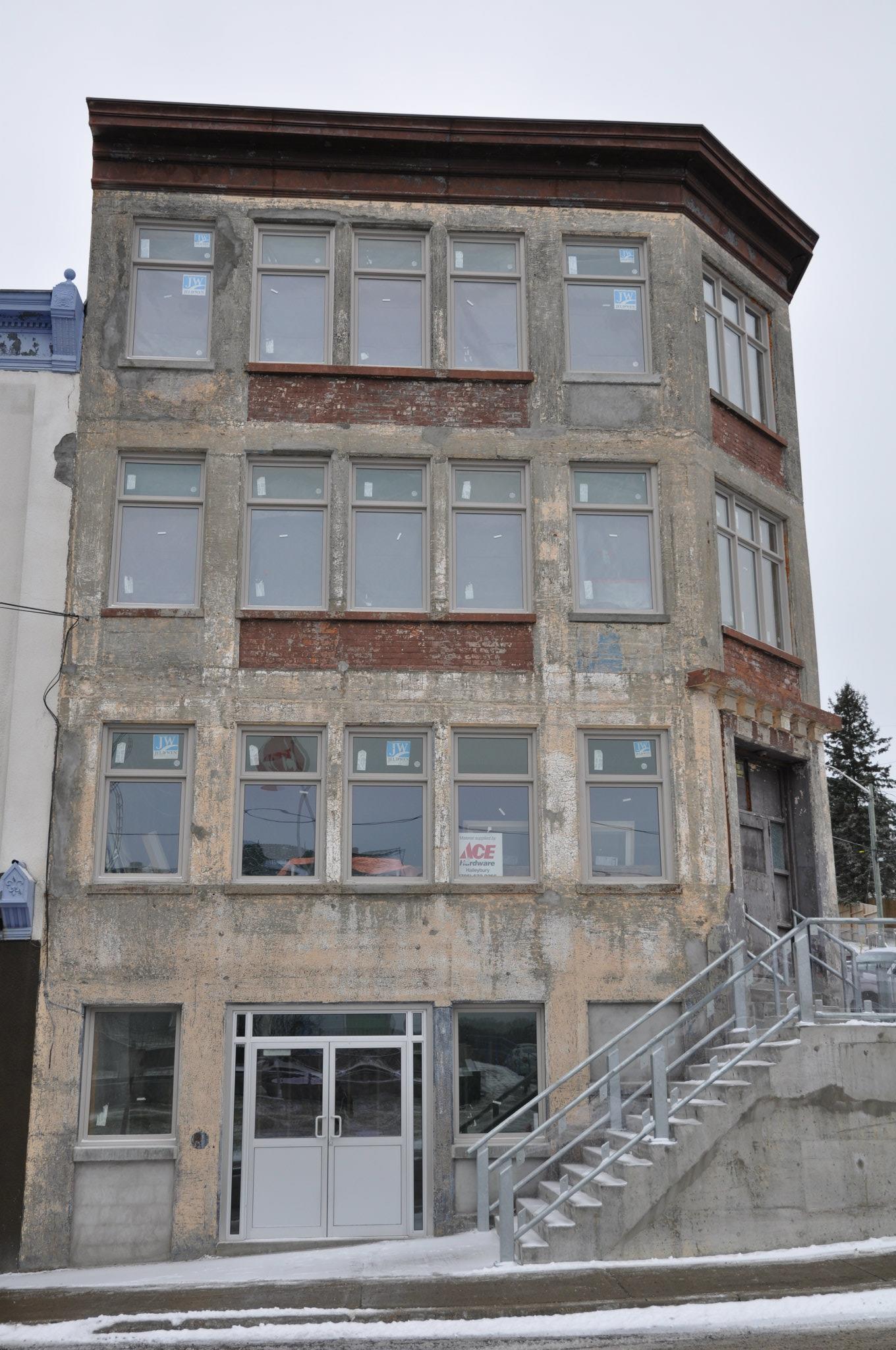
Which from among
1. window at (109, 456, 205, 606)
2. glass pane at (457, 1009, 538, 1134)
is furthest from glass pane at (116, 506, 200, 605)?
glass pane at (457, 1009, 538, 1134)

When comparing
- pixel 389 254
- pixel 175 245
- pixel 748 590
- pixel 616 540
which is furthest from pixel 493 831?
pixel 175 245

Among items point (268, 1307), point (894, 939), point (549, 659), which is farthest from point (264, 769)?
point (894, 939)

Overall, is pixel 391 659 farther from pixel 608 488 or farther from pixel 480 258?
pixel 480 258

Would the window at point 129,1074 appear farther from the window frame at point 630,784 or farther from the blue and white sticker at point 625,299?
the blue and white sticker at point 625,299

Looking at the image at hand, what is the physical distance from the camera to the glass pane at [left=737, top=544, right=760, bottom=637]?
17.2 metres

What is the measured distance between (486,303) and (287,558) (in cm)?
437

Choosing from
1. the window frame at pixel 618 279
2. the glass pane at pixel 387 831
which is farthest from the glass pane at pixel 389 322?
the glass pane at pixel 387 831

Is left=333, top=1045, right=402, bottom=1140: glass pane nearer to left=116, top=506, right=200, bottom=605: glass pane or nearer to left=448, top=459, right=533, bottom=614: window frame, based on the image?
left=448, top=459, right=533, bottom=614: window frame

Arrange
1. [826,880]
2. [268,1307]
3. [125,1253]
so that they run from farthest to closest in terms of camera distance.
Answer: [826,880]
[125,1253]
[268,1307]

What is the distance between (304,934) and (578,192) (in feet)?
33.7

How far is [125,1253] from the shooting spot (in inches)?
538

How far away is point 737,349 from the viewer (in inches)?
715

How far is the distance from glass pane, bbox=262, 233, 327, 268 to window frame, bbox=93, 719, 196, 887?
6.28 m

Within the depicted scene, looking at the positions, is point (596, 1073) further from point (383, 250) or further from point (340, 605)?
point (383, 250)
